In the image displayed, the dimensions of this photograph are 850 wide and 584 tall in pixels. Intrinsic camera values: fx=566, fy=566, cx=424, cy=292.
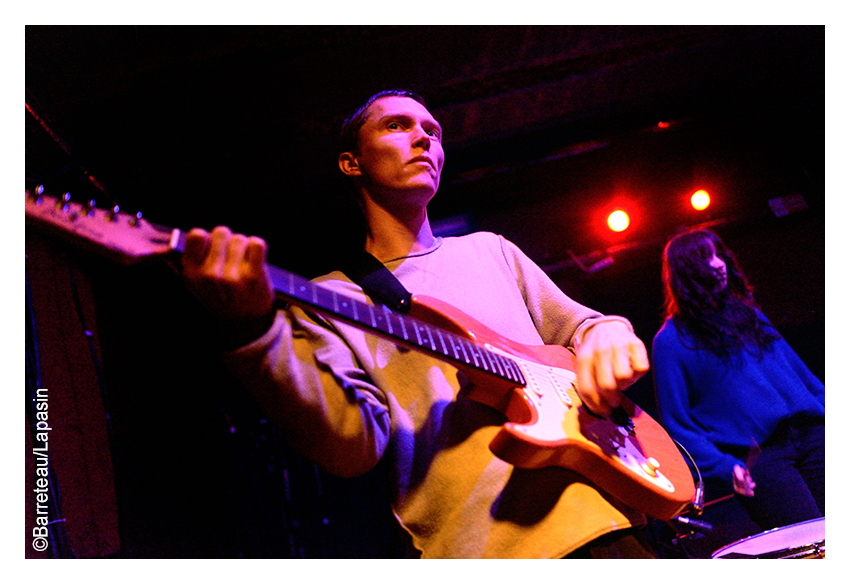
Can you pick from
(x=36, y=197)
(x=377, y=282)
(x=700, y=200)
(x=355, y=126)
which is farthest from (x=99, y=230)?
(x=700, y=200)

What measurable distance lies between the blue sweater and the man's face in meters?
1.64

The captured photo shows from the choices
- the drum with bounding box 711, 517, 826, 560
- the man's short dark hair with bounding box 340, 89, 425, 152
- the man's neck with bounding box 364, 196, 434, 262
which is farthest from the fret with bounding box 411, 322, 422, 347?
the drum with bounding box 711, 517, 826, 560

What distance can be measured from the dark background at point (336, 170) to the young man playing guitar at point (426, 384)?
1267mm

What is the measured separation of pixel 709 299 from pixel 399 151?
6.47 feet

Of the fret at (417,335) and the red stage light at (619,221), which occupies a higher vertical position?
the red stage light at (619,221)

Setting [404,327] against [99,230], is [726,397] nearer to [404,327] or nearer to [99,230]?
[404,327]

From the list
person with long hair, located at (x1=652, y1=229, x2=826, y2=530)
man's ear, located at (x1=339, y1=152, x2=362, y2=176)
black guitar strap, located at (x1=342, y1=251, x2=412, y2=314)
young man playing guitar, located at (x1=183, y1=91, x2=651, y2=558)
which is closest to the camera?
young man playing guitar, located at (x1=183, y1=91, x2=651, y2=558)

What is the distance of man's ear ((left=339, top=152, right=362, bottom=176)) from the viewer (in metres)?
1.87

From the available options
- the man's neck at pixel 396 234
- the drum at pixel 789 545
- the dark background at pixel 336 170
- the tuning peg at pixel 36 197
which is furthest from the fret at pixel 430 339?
the dark background at pixel 336 170

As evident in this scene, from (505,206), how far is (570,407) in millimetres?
2289

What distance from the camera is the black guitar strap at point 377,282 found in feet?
4.79

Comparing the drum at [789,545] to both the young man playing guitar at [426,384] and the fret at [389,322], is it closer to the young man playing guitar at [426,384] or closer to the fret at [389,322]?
the young man playing guitar at [426,384]

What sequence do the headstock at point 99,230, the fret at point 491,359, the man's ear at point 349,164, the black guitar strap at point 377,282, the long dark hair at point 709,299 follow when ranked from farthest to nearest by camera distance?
the long dark hair at point 709,299
the man's ear at point 349,164
the black guitar strap at point 377,282
the fret at point 491,359
the headstock at point 99,230

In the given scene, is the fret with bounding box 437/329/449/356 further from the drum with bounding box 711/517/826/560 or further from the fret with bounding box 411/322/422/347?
the drum with bounding box 711/517/826/560
